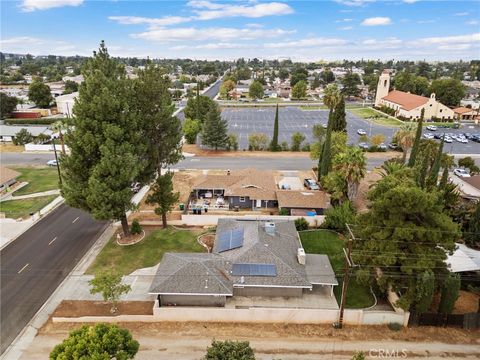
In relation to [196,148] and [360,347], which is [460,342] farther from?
[196,148]

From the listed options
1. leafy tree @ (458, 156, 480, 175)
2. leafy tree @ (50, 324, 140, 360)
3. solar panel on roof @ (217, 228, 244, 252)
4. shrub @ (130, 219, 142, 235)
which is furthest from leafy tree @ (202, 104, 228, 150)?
leafy tree @ (50, 324, 140, 360)

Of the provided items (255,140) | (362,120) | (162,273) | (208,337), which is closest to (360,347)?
(208,337)

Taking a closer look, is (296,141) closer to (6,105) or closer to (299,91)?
(299,91)

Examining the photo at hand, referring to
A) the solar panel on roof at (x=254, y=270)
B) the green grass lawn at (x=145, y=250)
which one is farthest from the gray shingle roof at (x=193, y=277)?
the green grass lawn at (x=145, y=250)

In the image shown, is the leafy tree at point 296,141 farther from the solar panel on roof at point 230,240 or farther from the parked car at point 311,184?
the solar panel on roof at point 230,240

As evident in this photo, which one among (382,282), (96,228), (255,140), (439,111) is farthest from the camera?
(439,111)

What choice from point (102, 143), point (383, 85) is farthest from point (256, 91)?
point (102, 143)
